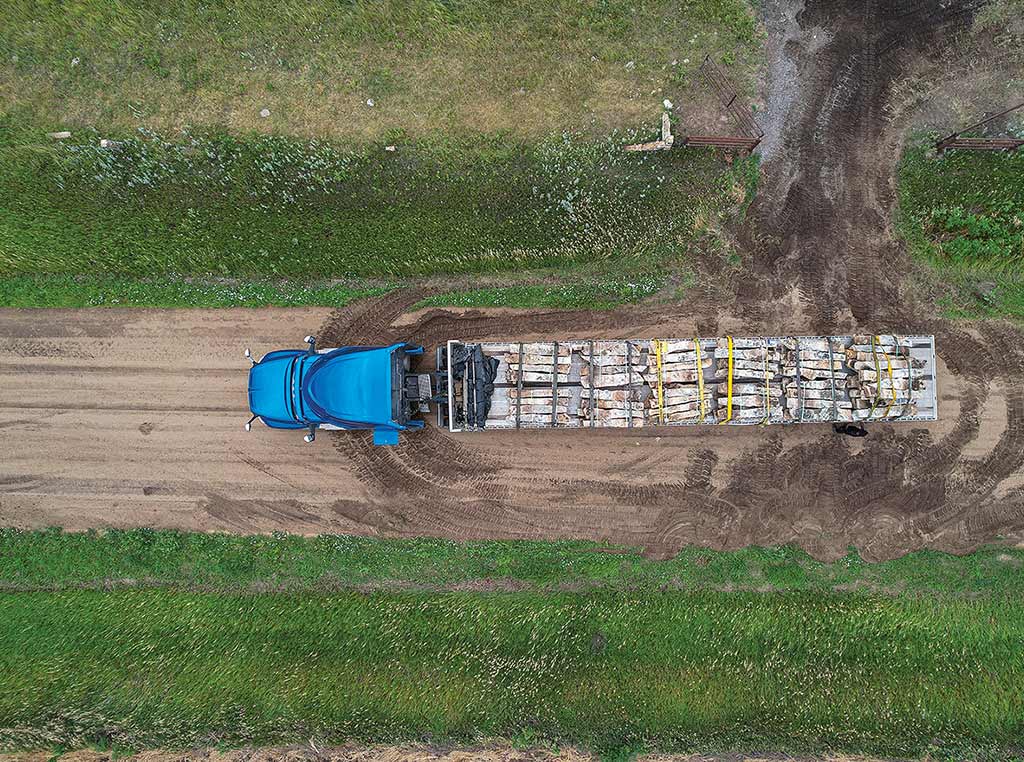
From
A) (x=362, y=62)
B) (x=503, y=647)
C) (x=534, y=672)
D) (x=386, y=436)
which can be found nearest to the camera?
(x=386, y=436)

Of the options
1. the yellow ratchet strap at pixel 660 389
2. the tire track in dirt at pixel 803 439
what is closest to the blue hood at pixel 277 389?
the tire track in dirt at pixel 803 439

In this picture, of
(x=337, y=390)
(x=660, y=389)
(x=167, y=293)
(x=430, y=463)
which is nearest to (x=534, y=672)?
(x=430, y=463)

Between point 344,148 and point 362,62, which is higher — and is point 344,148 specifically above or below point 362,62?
below

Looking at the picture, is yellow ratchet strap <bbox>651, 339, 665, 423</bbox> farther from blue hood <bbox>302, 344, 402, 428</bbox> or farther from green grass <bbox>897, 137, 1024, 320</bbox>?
green grass <bbox>897, 137, 1024, 320</bbox>

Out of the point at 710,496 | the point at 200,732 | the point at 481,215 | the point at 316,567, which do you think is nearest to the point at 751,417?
the point at 710,496

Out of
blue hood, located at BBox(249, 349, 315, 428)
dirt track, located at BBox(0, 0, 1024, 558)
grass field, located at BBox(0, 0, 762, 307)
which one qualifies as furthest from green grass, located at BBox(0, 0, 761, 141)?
blue hood, located at BBox(249, 349, 315, 428)

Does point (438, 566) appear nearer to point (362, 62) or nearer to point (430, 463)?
point (430, 463)

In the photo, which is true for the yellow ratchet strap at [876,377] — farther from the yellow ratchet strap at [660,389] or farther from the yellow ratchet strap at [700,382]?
the yellow ratchet strap at [660,389]
